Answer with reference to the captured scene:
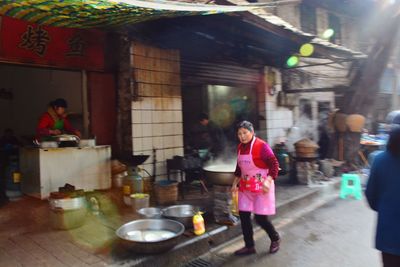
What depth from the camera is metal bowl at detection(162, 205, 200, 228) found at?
543 cm

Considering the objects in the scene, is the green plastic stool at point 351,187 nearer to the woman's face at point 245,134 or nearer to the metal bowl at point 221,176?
the metal bowl at point 221,176

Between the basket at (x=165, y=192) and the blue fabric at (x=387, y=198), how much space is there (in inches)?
187

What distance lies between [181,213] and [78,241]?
1.82 meters

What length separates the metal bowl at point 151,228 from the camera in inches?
171

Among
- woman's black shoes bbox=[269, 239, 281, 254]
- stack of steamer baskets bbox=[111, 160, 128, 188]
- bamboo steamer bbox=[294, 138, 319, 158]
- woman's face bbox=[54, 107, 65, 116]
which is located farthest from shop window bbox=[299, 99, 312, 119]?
woman's face bbox=[54, 107, 65, 116]

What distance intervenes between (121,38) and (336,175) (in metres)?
8.68

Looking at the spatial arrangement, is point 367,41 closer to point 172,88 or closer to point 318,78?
point 318,78

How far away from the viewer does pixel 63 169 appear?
641 centimetres

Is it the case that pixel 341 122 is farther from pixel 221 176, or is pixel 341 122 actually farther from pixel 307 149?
pixel 221 176

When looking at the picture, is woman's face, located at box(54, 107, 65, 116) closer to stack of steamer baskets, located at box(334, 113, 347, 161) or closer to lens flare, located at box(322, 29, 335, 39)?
stack of steamer baskets, located at box(334, 113, 347, 161)

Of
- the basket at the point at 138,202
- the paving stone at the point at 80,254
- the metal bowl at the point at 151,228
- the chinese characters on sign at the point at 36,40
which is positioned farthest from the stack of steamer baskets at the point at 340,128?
the paving stone at the point at 80,254

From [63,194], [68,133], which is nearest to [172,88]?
[68,133]

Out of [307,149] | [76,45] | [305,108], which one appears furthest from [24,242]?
[305,108]

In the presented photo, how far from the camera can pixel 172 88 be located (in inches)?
333
